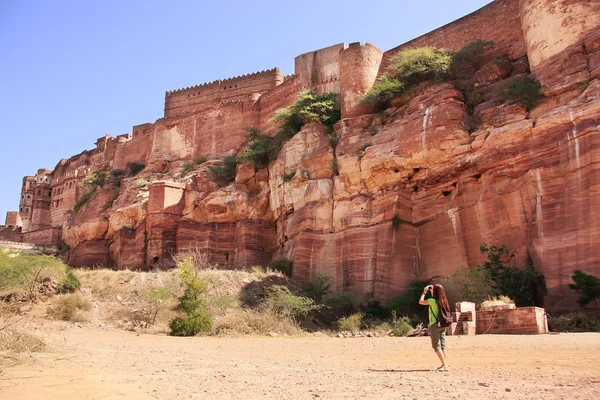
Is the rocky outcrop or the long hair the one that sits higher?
the rocky outcrop

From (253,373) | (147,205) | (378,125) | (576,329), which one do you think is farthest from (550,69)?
(147,205)

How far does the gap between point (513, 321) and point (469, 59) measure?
13.5m

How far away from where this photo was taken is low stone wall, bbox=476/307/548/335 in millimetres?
11898

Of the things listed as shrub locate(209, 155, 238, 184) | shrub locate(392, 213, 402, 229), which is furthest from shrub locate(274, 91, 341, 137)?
shrub locate(392, 213, 402, 229)

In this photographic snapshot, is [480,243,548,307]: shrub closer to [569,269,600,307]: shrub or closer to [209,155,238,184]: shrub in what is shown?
[569,269,600,307]: shrub

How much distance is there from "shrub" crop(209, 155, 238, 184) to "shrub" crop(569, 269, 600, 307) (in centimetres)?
1952

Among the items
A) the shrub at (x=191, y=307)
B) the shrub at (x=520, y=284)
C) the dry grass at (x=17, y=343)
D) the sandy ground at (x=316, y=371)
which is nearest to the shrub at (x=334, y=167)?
the shrub at (x=191, y=307)

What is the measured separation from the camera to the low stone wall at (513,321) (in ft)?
39.0

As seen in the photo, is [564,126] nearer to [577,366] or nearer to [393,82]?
[393,82]

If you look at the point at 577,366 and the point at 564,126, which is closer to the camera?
the point at 577,366

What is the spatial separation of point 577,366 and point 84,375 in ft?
19.9

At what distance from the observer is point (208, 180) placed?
30.0 m

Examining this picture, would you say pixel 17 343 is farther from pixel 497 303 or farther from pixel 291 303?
pixel 497 303

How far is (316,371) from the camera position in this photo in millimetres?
7746
